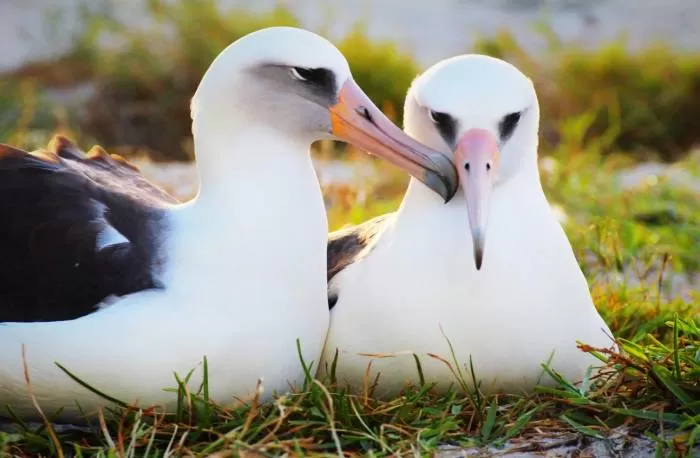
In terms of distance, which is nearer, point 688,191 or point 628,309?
point 628,309

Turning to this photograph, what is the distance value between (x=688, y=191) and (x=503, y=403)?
381 centimetres

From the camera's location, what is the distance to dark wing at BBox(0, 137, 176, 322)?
3.15m

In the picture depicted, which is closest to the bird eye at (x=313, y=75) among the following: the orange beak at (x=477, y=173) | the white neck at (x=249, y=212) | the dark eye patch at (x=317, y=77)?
the dark eye patch at (x=317, y=77)

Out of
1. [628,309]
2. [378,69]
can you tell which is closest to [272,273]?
[628,309]

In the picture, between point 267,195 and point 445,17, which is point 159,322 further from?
point 445,17

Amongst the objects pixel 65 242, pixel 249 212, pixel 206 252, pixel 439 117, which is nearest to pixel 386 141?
pixel 439 117

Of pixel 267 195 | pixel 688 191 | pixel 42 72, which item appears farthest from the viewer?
pixel 42 72

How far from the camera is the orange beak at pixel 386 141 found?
10.7ft

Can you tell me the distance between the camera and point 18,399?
3197mm

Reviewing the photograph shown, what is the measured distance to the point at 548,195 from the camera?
22.2ft

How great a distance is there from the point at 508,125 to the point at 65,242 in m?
1.24

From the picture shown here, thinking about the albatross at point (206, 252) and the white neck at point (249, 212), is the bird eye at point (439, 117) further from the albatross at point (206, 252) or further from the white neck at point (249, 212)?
the white neck at point (249, 212)

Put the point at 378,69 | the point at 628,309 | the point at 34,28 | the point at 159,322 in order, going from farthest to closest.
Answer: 1. the point at 34,28
2. the point at 378,69
3. the point at 628,309
4. the point at 159,322

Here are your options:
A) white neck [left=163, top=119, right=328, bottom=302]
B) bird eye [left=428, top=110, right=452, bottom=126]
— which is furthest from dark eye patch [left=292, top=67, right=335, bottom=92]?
bird eye [left=428, top=110, right=452, bottom=126]
